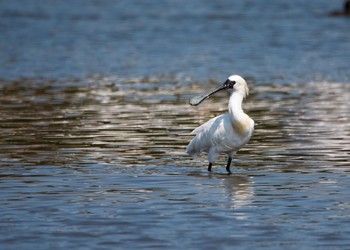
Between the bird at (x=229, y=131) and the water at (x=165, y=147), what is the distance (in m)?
0.32

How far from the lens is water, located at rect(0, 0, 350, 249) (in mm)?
10445

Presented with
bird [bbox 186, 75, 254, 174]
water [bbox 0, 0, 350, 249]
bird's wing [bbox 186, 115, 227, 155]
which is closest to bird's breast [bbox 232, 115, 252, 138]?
bird [bbox 186, 75, 254, 174]

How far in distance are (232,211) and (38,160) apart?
14.0 ft

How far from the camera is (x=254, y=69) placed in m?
27.8

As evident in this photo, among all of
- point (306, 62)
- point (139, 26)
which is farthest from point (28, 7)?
point (306, 62)

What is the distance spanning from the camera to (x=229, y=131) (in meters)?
13.6

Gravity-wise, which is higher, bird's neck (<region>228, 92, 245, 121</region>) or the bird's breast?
bird's neck (<region>228, 92, 245, 121</region>)

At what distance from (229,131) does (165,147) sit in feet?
7.50

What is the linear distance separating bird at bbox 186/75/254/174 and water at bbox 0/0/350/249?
0.32 m

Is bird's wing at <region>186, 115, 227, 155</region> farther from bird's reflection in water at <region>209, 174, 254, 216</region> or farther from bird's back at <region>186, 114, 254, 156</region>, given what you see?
bird's reflection in water at <region>209, 174, 254, 216</region>

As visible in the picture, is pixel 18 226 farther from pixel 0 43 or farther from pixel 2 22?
pixel 2 22

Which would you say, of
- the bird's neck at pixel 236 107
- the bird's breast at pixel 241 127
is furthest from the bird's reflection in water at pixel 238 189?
the bird's neck at pixel 236 107

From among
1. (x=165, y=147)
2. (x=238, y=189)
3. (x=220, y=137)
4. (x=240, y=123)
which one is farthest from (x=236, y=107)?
(x=165, y=147)

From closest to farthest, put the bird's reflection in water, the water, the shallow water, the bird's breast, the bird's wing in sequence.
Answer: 1. the shallow water
2. the water
3. the bird's reflection in water
4. the bird's breast
5. the bird's wing
